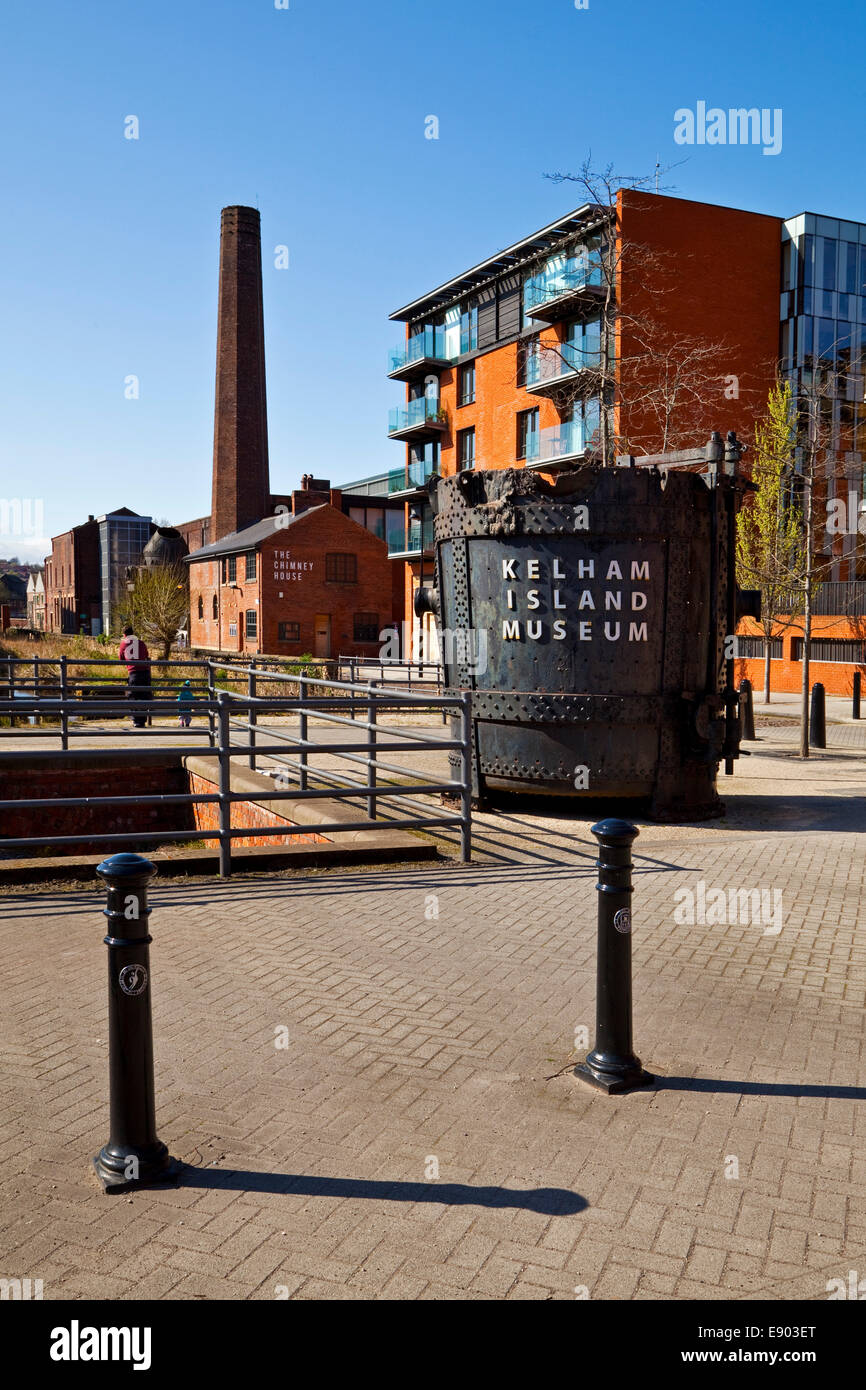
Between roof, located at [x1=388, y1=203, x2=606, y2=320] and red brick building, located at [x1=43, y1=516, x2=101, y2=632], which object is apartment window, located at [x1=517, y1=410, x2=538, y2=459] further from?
red brick building, located at [x1=43, y1=516, x2=101, y2=632]

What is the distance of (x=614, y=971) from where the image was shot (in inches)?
154

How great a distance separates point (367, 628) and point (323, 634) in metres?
2.24

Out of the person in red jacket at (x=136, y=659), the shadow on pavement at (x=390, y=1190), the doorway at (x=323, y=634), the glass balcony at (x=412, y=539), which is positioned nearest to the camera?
the shadow on pavement at (x=390, y=1190)

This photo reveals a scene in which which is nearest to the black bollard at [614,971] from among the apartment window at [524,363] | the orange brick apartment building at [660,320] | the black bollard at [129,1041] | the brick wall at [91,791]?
the black bollard at [129,1041]

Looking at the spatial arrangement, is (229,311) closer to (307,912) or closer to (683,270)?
(683,270)

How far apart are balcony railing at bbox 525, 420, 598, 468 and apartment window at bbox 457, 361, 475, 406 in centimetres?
716

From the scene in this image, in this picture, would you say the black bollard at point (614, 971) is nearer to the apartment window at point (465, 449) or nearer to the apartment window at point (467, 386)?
the apartment window at point (465, 449)

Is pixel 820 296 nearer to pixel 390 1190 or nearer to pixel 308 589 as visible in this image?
pixel 308 589

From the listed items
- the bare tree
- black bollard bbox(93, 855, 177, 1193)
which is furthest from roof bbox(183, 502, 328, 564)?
black bollard bbox(93, 855, 177, 1193)

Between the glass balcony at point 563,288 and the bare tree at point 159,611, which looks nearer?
the glass balcony at point 563,288

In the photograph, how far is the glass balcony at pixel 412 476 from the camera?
42.2m

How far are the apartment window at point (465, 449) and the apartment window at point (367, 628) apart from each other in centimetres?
1067

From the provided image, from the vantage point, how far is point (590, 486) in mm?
8969
